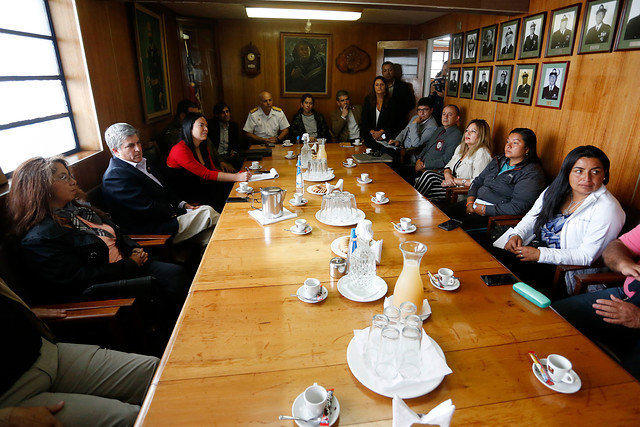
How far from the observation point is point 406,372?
A: 926 mm

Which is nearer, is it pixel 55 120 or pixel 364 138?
pixel 55 120

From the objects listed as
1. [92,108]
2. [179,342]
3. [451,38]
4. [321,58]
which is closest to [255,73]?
[321,58]

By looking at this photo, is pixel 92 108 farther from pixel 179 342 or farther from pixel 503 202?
pixel 503 202

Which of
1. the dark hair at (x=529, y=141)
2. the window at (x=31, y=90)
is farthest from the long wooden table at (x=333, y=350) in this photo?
the window at (x=31, y=90)

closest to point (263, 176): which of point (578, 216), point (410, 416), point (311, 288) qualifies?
point (311, 288)

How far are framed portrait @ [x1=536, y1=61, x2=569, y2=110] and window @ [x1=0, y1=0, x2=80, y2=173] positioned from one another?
3.88m

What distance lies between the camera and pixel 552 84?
9.50 feet

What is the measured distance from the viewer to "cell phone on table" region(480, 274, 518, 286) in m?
1.37

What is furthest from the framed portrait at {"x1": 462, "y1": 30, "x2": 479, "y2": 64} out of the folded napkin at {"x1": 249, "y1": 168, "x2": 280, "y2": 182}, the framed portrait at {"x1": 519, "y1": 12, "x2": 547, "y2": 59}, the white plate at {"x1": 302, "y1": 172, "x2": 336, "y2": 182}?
the folded napkin at {"x1": 249, "y1": 168, "x2": 280, "y2": 182}

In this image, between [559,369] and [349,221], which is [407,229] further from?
[559,369]

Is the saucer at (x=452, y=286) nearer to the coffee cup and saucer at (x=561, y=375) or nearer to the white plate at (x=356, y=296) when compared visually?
the white plate at (x=356, y=296)

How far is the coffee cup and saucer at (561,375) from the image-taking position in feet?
2.94

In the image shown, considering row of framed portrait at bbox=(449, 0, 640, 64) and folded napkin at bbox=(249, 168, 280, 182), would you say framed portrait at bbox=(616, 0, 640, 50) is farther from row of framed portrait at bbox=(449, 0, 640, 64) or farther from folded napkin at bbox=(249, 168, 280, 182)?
folded napkin at bbox=(249, 168, 280, 182)

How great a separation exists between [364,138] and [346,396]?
473cm
